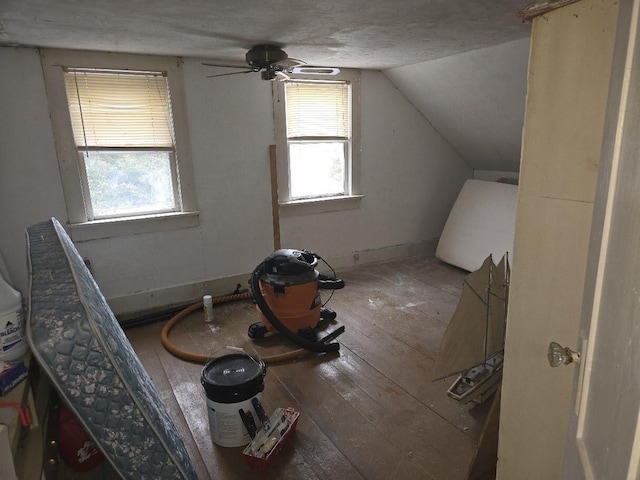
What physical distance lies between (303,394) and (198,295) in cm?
170

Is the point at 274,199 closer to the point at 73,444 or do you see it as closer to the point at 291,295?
the point at 291,295

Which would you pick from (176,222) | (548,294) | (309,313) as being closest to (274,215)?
(176,222)

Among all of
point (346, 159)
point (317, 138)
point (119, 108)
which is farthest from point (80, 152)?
point (346, 159)

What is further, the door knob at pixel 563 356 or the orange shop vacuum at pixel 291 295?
the orange shop vacuum at pixel 291 295

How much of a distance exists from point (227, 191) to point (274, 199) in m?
0.45

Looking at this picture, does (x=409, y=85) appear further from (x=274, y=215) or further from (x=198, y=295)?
(x=198, y=295)

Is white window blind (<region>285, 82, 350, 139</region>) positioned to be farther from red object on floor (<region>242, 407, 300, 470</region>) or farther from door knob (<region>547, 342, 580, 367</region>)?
door knob (<region>547, 342, 580, 367</region>)

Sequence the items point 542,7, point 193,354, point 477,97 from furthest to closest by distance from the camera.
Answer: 1. point 477,97
2. point 193,354
3. point 542,7

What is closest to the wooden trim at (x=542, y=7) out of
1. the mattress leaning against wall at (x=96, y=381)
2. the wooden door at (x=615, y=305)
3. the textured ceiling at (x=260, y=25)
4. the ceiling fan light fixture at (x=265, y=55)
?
the wooden door at (x=615, y=305)

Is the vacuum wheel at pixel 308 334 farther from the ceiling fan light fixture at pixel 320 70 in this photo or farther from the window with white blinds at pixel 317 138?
the ceiling fan light fixture at pixel 320 70

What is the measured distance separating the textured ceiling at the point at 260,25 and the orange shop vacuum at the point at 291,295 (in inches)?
56.4

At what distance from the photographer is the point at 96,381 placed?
3.04 ft

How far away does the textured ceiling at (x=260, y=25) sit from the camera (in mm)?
1913

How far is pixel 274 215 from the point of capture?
382 centimetres
